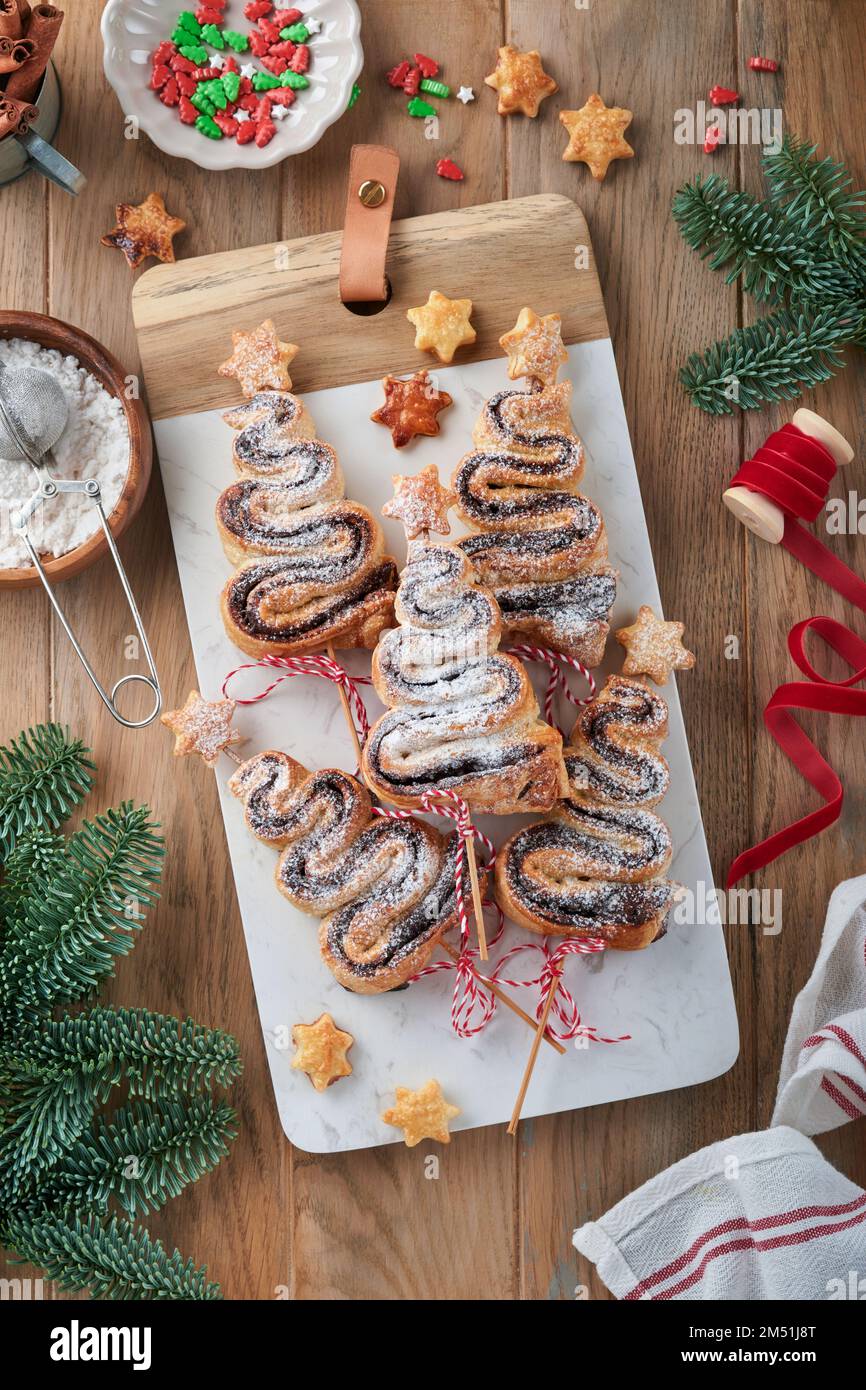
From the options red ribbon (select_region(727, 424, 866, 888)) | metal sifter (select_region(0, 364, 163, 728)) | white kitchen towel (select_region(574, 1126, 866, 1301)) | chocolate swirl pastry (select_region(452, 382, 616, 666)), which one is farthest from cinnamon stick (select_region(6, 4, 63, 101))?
white kitchen towel (select_region(574, 1126, 866, 1301))

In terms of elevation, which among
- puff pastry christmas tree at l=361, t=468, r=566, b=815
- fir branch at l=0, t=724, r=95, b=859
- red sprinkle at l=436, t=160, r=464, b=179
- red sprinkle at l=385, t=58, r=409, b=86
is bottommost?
fir branch at l=0, t=724, r=95, b=859

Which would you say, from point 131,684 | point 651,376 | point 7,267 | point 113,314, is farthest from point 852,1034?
point 7,267

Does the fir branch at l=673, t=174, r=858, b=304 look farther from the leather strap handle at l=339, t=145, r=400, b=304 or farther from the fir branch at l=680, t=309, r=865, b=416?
the leather strap handle at l=339, t=145, r=400, b=304

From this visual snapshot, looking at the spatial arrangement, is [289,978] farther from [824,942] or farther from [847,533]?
[847,533]

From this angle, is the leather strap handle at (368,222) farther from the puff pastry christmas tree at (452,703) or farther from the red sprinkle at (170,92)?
the puff pastry christmas tree at (452,703)

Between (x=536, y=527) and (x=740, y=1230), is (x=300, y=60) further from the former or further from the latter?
(x=740, y=1230)

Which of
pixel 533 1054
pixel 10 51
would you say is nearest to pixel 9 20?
pixel 10 51
